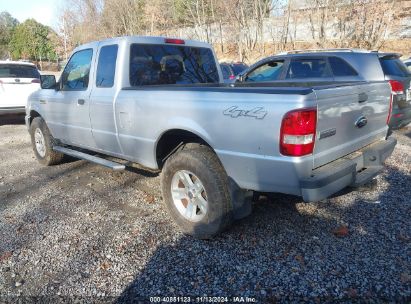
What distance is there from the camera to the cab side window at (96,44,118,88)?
438 cm

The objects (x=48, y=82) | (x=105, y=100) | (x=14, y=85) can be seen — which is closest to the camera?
(x=105, y=100)

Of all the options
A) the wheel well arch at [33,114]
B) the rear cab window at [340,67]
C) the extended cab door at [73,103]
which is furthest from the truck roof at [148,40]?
the rear cab window at [340,67]

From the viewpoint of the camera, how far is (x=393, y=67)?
7.08 m

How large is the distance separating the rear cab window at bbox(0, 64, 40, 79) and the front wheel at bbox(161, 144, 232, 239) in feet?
26.6

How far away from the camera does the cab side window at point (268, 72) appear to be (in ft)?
25.5

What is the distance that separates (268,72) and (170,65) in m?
3.87

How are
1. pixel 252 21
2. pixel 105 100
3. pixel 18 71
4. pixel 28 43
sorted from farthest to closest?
pixel 28 43 → pixel 252 21 → pixel 18 71 → pixel 105 100

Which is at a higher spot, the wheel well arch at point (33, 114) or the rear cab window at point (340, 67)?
the rear cab window at point (340, 67)

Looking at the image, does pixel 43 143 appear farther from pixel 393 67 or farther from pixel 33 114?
pixel 393 67

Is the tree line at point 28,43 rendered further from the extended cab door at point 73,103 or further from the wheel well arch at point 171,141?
the wheel well arch at point 171,141

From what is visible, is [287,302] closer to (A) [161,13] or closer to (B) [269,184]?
(B) [269,184]

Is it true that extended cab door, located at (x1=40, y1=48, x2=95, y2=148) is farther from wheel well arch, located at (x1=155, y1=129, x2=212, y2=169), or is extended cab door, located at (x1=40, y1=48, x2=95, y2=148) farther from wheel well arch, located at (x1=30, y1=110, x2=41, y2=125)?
wheel well arch, located at (x1=155, y1=129, x2=212, y2=169)

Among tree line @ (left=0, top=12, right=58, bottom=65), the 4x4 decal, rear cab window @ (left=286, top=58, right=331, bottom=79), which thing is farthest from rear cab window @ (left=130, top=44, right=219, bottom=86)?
tree line @ (left=0, top=12, right=58, bottom=65)

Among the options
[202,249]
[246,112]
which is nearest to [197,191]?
[202,249]
